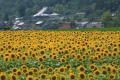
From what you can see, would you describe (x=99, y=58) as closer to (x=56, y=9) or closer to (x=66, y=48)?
(x=66, y=48)

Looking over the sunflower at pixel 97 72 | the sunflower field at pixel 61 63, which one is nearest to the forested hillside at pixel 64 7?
the sunflower field at pixel 61 63

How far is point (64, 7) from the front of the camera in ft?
438

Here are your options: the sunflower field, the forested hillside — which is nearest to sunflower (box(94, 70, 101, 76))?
the sunflower field

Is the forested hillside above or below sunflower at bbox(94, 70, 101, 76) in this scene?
above

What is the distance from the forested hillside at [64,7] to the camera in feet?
374

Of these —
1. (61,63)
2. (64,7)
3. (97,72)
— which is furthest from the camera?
(64,7)

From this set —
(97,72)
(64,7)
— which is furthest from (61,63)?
(64,7)

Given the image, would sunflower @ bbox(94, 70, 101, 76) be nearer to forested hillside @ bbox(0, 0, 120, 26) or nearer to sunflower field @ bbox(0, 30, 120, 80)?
sunflower field @ bbox(0, 30, 120, 80)

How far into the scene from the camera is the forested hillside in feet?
374

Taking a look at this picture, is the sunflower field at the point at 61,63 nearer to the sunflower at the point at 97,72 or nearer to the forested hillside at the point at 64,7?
the sunflower at the point at 97,72

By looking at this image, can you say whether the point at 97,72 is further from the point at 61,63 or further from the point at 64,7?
the point at 64,7

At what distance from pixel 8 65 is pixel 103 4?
108 metres

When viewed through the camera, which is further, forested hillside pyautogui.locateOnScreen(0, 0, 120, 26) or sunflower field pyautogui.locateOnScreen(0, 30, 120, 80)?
forested hillside pyautogui.locateOnScreen(0, 0, 120, 26)

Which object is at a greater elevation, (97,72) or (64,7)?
(64,7)
